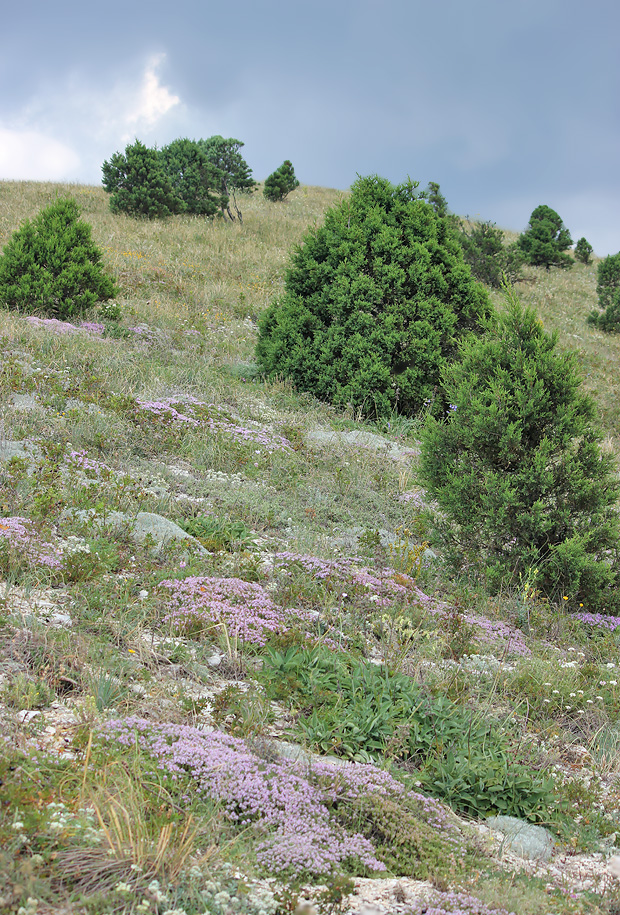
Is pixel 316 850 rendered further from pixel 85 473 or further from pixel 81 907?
pixel 85 473

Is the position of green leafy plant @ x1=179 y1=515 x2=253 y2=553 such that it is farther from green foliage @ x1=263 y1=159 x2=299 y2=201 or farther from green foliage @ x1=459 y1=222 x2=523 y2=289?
green foliage @ x1=263 y1=159 x2=299 y2=201

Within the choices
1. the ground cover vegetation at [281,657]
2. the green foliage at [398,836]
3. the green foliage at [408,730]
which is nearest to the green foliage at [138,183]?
the ground cover vegetation at [281,657]

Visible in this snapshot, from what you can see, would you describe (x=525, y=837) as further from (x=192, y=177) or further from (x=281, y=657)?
(x=192, y=177)

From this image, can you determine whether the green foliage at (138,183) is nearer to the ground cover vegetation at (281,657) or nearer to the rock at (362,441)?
the ground cover vegetation at (281,657)

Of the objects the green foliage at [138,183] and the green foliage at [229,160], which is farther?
the green foliage at [229,160]

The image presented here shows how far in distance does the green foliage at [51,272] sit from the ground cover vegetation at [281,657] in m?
2.14

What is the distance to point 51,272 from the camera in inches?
404

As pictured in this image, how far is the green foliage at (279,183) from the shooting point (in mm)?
32000

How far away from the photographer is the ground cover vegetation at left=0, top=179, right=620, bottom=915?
2072 mm

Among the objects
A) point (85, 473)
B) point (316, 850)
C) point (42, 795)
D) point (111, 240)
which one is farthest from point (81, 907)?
point (111, 240)

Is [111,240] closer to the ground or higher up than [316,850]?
higher up

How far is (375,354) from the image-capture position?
8531 millimetres

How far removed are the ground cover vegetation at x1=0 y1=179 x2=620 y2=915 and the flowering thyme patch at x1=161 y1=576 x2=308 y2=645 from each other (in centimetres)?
2

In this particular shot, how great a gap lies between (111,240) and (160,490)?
13.4 metres
